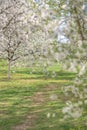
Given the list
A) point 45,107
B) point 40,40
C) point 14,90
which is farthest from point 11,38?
point 45,107

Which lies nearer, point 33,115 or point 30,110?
point 33,115

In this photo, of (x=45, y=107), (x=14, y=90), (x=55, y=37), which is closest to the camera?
(x=55, y=37)

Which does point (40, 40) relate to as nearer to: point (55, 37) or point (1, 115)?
point (1, 115)

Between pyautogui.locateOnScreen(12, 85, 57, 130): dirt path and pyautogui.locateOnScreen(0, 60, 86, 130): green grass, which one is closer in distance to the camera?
pyautogui.locateOnScreen(12, 85, 57, 130): dirt path

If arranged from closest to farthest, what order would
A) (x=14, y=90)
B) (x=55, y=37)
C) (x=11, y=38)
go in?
(x=55, y=37), (x=14, y=90), (x=11, y=38)

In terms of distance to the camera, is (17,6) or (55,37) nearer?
(55,37)

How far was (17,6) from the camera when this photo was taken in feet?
88.6

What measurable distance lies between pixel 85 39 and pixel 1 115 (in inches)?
488

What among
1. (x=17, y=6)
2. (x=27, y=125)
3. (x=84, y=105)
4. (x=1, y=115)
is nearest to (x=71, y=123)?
(x=27, y=125)

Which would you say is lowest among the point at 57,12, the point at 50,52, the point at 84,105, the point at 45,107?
the point at 45,107

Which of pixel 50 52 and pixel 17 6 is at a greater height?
pixel 17 6

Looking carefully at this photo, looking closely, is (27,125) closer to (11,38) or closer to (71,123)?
(71,123)

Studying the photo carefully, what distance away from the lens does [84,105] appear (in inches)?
320

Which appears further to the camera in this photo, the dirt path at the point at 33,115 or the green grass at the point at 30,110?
the green grass at the point at 30,110
